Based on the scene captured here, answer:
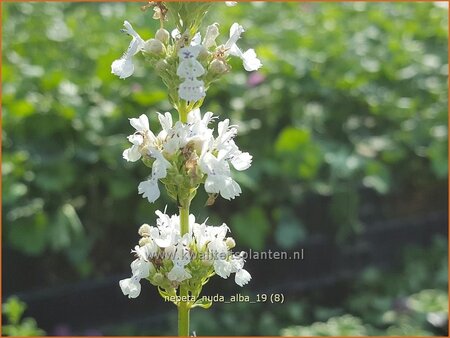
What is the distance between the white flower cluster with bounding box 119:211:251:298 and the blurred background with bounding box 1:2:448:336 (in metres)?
1.55

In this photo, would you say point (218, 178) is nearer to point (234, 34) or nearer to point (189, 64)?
point (189, 64)

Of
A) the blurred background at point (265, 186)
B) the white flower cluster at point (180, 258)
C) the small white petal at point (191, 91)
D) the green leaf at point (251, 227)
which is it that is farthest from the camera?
the green leaf at point (251, 227)

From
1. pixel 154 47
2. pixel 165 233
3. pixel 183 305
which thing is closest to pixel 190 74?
pixel 154 47

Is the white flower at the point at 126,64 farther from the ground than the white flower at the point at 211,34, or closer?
closer

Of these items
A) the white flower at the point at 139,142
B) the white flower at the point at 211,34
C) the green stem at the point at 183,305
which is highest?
the white flower at the point at 211,34

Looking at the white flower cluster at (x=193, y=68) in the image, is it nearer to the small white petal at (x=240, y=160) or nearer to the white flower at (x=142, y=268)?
the small white petal at (x=240, y=160)

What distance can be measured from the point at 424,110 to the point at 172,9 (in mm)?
3219

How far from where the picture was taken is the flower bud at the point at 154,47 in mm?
1388

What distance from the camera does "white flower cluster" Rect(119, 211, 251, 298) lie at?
4.57ft

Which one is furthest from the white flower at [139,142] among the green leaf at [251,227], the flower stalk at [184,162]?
the green leaf at [251,227]

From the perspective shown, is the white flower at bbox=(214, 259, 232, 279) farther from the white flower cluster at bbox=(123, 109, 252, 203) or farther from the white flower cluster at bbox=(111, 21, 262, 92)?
the white flower cluster at bbox=(111, 21, 262, 92)

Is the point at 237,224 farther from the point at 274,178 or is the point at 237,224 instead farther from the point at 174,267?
the point at 174,267

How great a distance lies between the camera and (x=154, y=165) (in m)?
1.36

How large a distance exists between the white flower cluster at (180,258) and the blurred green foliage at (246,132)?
1962mm
